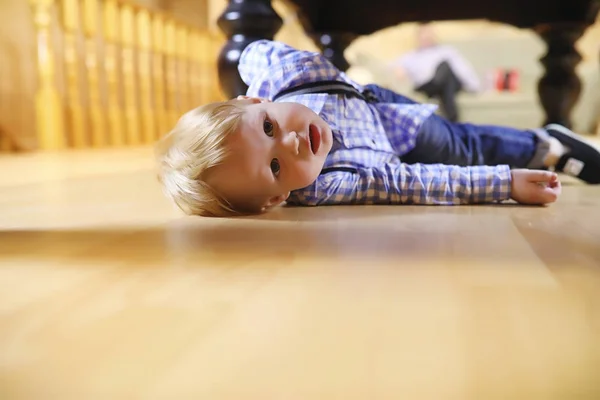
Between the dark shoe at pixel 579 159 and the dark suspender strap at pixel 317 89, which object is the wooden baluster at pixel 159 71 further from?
the dark shoe at pixel 579 159

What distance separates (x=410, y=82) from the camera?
11.7ft

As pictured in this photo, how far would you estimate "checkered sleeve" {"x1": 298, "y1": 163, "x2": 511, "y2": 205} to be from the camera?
84 centimetres

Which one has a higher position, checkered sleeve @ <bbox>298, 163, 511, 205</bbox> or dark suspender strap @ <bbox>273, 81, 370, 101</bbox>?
dark suspender strap @ <bbox>273, 81, 370, 101</bbox>

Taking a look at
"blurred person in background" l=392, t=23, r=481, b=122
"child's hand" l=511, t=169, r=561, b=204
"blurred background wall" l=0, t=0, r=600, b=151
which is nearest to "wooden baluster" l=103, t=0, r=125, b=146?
"blurred background wall" l=0, t=0, r=600, b=151

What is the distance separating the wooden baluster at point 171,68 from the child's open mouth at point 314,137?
8.57ft

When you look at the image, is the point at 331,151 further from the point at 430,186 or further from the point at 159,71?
the point at 159,71

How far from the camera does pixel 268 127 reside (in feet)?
2.48

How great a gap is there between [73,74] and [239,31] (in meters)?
1.64

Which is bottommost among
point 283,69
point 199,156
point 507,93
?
point 507,93

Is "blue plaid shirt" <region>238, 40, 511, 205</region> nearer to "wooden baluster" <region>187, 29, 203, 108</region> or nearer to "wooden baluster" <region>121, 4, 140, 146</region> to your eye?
"wooden baluster" <region>121, 4, 140, 146</region>

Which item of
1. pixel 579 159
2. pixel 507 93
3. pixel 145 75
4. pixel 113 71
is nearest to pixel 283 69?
pixel 579 159

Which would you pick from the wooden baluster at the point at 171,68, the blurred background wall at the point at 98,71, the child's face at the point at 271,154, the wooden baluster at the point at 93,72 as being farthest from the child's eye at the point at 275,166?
the wooden baluster at the point at 171,68

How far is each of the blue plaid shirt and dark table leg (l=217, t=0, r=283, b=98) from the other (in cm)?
8

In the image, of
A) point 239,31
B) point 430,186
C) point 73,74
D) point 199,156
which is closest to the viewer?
point 199,156
